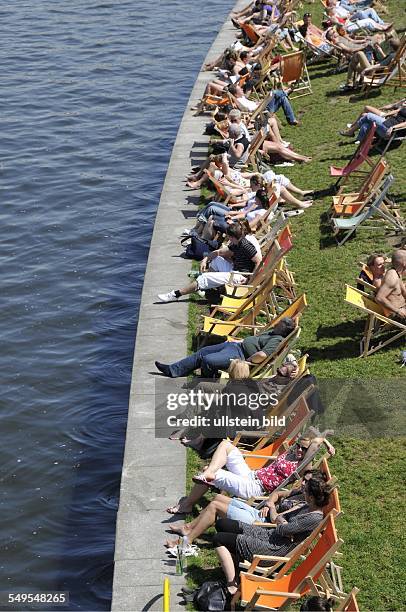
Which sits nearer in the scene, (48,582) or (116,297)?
(48,582)

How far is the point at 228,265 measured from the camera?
544 inches

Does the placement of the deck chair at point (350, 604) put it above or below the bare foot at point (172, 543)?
above

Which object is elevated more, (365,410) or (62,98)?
(365,410)

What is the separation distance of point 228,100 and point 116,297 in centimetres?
538

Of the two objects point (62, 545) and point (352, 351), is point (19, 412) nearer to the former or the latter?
point (62, 545)

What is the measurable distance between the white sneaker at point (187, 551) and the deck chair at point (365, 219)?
6252 millimetres

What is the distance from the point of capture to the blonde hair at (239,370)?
1093 cm

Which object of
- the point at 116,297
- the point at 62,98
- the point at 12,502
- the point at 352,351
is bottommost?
the point at 62,98

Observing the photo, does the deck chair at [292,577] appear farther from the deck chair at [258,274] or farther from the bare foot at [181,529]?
the deck chair at [258,274]

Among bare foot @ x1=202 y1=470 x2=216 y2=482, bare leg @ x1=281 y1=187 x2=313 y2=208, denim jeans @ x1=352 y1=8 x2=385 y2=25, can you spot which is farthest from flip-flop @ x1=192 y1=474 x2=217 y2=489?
denim jeans @ x1=352 y1=8 x2=385 y2=25

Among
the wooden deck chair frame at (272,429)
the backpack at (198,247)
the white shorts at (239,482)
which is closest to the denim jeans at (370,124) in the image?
the backpack at (198,247)

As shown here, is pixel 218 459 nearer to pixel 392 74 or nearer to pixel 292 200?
pixel 292 200

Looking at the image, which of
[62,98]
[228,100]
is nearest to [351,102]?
[228,100]

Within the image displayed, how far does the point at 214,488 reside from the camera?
9.84 m
